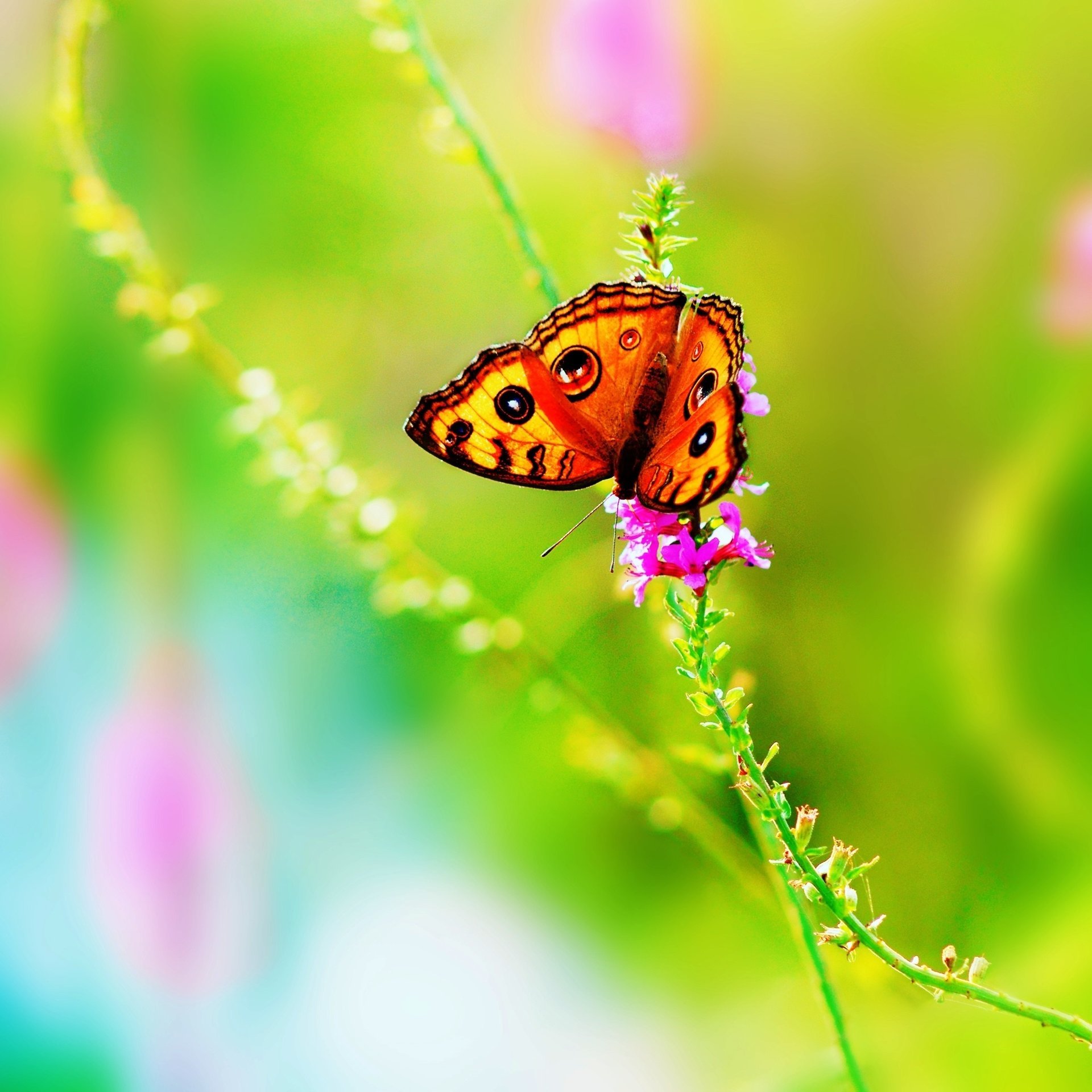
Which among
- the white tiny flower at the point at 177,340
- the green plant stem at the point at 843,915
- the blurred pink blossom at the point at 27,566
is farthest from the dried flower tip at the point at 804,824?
the blurred pink blossom at the point at 27,566

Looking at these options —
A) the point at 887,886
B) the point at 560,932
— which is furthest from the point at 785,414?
the point at 560,932

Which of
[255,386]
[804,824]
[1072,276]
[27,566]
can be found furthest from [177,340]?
[1072,276]

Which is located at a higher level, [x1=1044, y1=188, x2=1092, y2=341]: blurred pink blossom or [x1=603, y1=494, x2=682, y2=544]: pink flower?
[x1=1044, y1=188, x2=1092, y2=341]: blurred pink blossom

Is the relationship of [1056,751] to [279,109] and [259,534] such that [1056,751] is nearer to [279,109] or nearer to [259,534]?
[259,534]

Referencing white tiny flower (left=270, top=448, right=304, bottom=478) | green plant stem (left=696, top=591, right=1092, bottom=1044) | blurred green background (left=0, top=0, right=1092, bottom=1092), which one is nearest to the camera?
green plant stem (left=696, top=591, right=1092, bottom=1044)

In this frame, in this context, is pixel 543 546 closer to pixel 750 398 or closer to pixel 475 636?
pixel 475 636

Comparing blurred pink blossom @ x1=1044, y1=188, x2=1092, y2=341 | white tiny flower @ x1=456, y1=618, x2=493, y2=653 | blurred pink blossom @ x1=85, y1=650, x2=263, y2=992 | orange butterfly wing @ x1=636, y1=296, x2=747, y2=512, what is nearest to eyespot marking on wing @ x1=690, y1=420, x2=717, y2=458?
orange butterfly wing @ x1=636, y1=296, x2=747, y2=512

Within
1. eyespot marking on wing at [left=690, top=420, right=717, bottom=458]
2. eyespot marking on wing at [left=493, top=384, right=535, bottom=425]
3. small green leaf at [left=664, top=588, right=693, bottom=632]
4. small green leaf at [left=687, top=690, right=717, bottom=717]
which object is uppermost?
eyespot marking on wing at [left=493, top=384, right=535, bottom=425]

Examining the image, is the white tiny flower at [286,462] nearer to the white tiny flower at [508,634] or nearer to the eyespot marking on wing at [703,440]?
the white tiny flower at [508,634]

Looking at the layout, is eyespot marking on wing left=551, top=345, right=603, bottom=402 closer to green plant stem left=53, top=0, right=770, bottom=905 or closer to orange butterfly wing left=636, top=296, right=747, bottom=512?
orange butterfly wing left=636, top=296, right=747, bottom=512

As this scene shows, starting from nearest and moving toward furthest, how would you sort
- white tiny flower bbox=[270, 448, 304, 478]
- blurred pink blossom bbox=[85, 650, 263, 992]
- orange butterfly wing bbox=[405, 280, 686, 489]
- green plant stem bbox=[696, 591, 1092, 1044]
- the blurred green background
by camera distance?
green plant stem bbox=[696, 591, 1092, 1044], orange butterfly wing bbox=[405, 280, 686, 489], white tiny flower bbox=[270, 448, 304, 478], the blurred green background, blurred pink blossom bbox=[85, 650, 263, 992]
